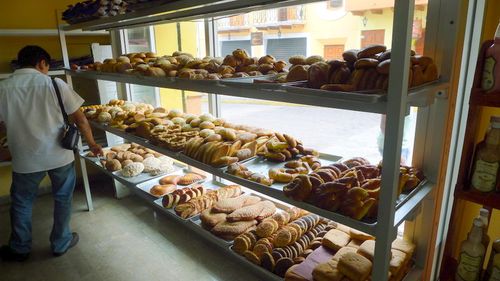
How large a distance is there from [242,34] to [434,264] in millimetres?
2126

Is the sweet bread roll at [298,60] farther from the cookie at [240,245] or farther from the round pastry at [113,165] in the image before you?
the round pastry at [113,165]

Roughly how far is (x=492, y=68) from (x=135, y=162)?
2735mm

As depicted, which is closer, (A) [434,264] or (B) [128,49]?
(A) [434,264]

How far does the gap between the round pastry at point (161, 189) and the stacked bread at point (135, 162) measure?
27 cm

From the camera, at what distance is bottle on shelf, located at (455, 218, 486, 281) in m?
1.34

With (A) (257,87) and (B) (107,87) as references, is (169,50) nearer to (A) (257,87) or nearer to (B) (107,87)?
(B) (107,87)

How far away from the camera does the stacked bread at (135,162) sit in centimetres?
295

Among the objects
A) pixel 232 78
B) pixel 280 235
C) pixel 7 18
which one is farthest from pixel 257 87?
pixel 7 18

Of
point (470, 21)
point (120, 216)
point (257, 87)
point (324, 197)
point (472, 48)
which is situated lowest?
point (120, 216)

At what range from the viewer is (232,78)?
1.68 meters

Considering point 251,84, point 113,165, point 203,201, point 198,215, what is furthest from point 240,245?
point 113,165

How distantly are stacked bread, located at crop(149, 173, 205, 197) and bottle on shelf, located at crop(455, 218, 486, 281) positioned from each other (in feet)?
5.82

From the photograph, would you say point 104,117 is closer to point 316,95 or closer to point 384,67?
point 316,95

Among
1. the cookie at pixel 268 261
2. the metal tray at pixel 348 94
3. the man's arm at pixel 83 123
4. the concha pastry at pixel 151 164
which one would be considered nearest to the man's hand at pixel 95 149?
the man's arm at pixel 83 123
